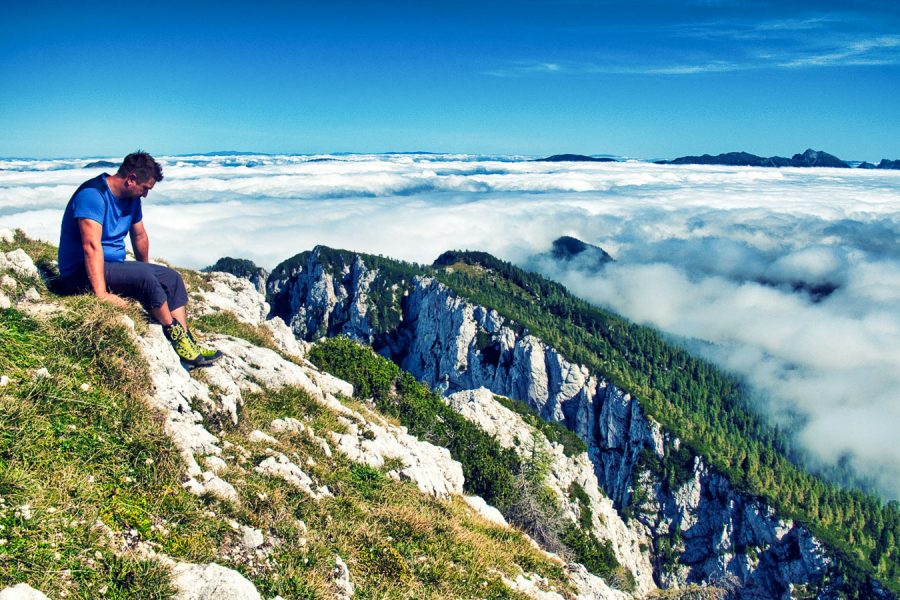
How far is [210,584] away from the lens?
5.70m

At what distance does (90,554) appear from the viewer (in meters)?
5.23

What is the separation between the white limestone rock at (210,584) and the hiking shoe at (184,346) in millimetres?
5792

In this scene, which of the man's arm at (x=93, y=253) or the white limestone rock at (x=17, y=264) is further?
the white limestone rock at (x=17, y=264)

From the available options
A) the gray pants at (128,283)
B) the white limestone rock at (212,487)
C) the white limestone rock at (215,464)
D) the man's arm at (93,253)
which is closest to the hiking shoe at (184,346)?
the gray pants at (128,283)

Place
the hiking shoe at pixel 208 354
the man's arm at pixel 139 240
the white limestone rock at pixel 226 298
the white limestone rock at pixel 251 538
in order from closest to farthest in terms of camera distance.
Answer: the white limestone rock at pixel 251 538, the hiking shoe at pixel 208 354, the man's arm at pixel 139 240, the white limestone rock at pixel 226 298

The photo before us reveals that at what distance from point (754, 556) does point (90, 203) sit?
16400 centimetres

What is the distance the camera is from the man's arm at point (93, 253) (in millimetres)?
9234

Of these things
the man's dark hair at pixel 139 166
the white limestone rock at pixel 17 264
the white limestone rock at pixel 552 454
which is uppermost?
the man's dark hair at pixel 139 166

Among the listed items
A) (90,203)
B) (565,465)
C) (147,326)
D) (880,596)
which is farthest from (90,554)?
(880,596)

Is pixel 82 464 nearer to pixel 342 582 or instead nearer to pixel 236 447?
pixel 236 447

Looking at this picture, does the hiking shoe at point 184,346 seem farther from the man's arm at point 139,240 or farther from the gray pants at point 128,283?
the man's arm at point 139,240

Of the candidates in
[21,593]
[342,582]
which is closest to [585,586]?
[342,582]

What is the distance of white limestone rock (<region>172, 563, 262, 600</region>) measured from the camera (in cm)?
557

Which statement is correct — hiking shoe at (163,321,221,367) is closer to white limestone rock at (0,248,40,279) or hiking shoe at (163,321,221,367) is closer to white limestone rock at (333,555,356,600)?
white limestone rock at (0,248,40,279)
